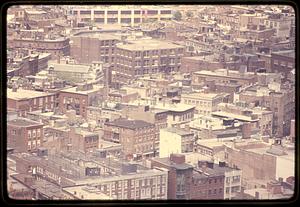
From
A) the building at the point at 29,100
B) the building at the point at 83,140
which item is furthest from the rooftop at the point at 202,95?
the building at the point at 29,100

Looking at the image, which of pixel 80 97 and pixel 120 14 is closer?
pixel 120 14

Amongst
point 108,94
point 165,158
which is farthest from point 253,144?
point 108,94

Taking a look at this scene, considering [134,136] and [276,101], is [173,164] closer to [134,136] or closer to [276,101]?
[134,136]

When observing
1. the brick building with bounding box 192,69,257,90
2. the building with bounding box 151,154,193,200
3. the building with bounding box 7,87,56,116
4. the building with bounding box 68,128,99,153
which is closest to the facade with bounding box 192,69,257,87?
the brick building with bounding box 192,69,257,90

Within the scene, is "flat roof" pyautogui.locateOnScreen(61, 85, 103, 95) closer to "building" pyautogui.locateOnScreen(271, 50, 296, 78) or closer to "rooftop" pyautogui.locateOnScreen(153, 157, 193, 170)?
"rooftop" pyautogui.locateOnScreen(153, 157, 193, 170)

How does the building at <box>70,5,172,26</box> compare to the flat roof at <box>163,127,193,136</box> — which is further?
the flat roof at <box>163,127,193,136</box>

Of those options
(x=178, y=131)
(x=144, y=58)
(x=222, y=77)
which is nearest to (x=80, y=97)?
(x=144, y=58)
